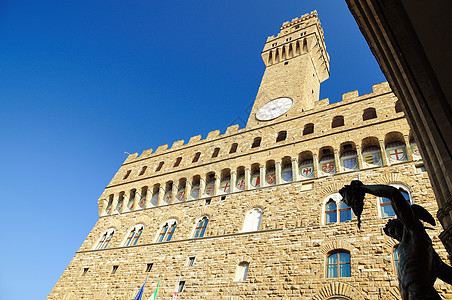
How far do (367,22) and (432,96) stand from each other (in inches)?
62.4

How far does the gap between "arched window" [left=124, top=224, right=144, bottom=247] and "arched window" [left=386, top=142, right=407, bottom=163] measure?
10.9m

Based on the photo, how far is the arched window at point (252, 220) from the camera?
12016mm

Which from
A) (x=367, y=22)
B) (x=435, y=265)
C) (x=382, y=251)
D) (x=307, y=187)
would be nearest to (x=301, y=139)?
(x=307, y=187)

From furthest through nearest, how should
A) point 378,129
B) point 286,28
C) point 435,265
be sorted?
point 286,28 → point 378,129 → point 435,265

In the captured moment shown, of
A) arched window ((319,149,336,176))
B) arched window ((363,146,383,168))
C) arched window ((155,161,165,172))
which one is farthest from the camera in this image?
arched window ((155,161,165,172))

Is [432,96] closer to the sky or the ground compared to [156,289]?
closer to the ground

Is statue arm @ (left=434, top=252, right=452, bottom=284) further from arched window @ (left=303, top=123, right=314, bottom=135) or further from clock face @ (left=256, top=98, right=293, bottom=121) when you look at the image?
clock face @ (left=256, top=98, right=293, bottom=121)

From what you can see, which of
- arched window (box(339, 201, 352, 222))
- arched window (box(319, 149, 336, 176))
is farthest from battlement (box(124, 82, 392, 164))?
arched window (box(339, 201, 352, 222))

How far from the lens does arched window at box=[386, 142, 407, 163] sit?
1134cm

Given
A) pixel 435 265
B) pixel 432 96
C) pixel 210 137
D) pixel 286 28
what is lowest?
pixel 435 265

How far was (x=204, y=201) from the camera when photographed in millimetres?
14453

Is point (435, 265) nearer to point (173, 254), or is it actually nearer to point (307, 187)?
point (307, 187)

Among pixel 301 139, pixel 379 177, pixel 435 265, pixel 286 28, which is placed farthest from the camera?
pixel 286 28

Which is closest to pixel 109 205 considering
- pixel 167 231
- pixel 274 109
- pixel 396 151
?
pixel 167 231
